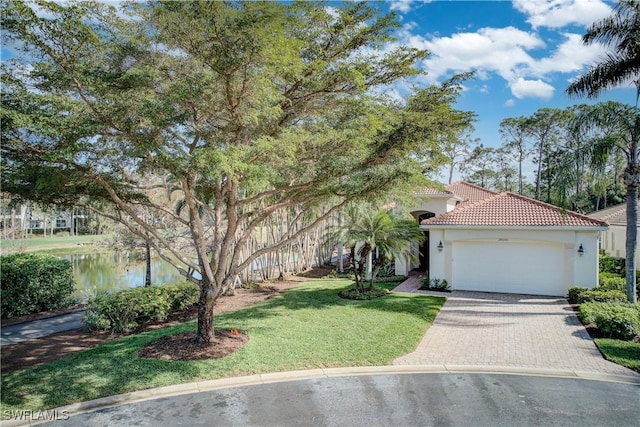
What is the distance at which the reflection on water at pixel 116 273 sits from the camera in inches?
876

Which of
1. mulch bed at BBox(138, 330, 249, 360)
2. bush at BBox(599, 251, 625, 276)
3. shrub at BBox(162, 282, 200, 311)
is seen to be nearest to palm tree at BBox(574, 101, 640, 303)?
bush at BBox(599, 251, 625, 276)

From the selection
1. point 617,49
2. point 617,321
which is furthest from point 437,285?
point 617,49

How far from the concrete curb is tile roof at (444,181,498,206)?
15.4m

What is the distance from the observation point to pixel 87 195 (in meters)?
9.33

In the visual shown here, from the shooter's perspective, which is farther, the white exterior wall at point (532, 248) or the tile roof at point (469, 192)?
the tile roof at point (469, 192)

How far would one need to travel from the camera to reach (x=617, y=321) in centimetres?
1027

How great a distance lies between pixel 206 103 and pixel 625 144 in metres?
14.0

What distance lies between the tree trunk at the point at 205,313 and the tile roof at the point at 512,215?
11.2 m

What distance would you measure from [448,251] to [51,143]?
15.4 metres

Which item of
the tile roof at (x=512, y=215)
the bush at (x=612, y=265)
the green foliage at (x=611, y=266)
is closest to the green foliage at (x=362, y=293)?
the tile roof at (x=512, y=215)

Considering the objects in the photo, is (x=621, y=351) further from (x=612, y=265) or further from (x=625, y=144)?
(x=612, y=265)

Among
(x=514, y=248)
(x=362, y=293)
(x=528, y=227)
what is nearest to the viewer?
(x=528, y=227)

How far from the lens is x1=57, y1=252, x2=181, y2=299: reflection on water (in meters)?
22.2

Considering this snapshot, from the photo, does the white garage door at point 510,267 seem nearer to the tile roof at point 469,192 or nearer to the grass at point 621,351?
the grass at point 621,351
